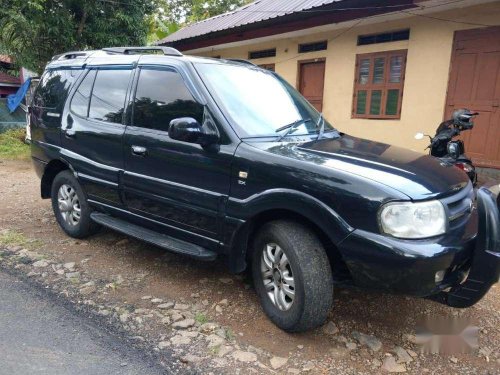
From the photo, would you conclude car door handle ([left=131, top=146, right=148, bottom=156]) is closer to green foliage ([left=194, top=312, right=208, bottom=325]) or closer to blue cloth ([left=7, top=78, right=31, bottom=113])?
green foliage ([left=194, top=312, right=208, bottom=325])

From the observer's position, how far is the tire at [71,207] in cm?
446

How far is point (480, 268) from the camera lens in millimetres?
2514

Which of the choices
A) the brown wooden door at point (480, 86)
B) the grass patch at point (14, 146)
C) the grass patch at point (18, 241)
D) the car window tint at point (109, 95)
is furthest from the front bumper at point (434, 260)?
the grass patch at point (14, 146)

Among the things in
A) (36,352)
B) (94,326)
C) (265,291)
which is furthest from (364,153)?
(36,352)

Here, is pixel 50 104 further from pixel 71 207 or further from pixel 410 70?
pixel 410 70

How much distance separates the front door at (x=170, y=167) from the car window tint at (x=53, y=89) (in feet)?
4.22

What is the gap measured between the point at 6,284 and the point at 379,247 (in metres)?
3.09

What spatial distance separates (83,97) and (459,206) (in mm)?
3645

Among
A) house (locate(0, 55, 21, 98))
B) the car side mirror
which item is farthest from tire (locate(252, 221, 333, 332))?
house (locate(0, 55, 21, 98))

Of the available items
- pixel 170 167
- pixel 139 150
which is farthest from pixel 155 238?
pixel 139 150

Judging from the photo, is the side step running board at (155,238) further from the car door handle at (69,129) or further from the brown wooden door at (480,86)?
the brown wooden door at (480,86)

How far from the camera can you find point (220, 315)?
319 cm

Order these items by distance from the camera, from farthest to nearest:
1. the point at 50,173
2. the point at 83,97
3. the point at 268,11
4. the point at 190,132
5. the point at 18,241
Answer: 1. the point at 268,11
2. the point at 50,173
3. the point at 18,241
4. the point at 83,97
5. the point at 190,132

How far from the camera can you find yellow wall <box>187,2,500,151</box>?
7.29m
